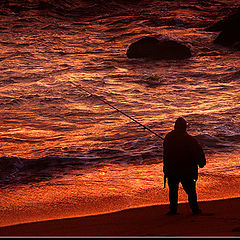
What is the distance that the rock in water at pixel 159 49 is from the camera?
2445 centimetres

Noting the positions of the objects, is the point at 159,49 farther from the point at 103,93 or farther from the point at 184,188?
the point at 184,188

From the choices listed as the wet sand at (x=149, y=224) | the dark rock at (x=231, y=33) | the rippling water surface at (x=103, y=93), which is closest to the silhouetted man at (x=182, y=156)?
the wet sand at (x=149, y=224)

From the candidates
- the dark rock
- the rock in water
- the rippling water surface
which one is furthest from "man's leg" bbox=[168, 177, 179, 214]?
the dark rock

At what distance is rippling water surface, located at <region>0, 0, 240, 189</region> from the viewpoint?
9.62 metres

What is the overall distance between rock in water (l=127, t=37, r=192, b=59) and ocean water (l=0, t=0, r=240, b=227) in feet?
1.40

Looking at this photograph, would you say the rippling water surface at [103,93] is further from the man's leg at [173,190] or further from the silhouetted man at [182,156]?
the silhouetted man at [182,156]

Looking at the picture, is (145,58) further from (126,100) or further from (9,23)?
(9,23)

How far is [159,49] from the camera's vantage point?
80.5 ft

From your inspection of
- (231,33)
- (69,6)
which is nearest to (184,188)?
(231,33)

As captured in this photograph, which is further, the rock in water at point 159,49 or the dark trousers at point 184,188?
the rock in water at point 159,49

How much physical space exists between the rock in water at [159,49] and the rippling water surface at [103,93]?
1.52ft

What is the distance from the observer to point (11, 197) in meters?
7.01

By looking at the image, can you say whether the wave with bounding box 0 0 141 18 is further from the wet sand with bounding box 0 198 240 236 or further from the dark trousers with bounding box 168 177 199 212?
the dark trousers with bounding box 168 177 199 212

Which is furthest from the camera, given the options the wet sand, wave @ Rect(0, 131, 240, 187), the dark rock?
the dark rock
